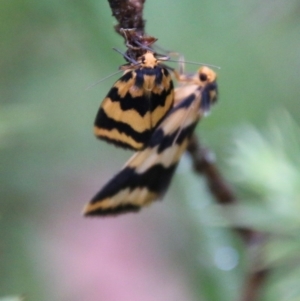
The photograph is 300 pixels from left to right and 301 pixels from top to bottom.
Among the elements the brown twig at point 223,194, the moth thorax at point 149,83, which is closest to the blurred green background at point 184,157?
the brown twig at point 223,194

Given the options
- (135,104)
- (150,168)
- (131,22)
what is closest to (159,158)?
(150,168)

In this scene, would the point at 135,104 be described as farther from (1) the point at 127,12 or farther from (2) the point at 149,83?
(1) the point at 127,12

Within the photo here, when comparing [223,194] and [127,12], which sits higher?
[127,12]

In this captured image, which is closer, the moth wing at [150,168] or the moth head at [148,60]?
the moth head at [148,60]

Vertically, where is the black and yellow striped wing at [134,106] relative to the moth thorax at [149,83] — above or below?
below

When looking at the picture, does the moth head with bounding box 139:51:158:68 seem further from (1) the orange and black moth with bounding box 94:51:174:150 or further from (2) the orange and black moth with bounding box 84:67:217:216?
(2) the orange and black moth with bounding box 84:67:217:216

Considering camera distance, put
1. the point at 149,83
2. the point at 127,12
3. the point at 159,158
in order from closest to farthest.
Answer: the point at 127,12 < the point at 149,83 < the point at 159,158

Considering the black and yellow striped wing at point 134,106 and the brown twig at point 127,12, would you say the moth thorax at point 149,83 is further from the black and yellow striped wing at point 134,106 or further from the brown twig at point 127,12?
the brown twig at point 127,12

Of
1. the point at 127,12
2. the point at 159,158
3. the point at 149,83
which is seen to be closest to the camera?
the point at 127,12

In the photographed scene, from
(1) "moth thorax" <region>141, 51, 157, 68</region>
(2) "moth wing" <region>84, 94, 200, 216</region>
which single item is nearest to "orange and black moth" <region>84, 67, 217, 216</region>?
(2) "moth wing" <region>84, 94, 200, 216</region>
